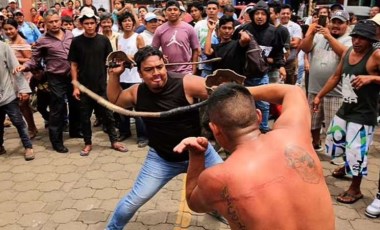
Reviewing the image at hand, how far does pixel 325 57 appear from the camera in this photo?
16.1 ft

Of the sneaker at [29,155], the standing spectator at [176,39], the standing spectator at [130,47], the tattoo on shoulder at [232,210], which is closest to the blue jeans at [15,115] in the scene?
the sneaker at [29,155]

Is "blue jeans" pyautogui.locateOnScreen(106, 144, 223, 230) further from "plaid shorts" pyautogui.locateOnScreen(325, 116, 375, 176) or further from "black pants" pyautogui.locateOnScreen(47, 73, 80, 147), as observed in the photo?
"black pants" pyautogui.locateOnScreen(47, 73, 80, 147)

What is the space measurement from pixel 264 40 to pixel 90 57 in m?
2.48

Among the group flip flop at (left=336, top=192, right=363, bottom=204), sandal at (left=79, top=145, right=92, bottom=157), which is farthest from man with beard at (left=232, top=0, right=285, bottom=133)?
sandal at (left=79, top=145, right=92, bottom=157)

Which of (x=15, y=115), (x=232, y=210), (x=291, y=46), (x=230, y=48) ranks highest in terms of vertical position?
(x=230, y=48)

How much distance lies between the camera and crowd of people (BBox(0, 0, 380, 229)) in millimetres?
1761

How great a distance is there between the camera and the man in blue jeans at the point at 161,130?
10.2 feet

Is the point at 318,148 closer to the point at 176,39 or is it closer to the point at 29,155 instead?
the point at 176,39

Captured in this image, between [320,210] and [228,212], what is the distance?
42cm

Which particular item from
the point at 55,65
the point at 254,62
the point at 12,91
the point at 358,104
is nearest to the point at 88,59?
the point at 55,65

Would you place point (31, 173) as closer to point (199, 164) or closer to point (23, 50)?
point (23, 50)

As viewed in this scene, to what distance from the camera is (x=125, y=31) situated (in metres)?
6.04

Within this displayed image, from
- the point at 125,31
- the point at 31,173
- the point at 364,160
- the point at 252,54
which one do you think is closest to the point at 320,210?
the point at 364,160

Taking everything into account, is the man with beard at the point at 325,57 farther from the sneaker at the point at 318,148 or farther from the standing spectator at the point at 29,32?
the standing spectator at the point at 29,32
